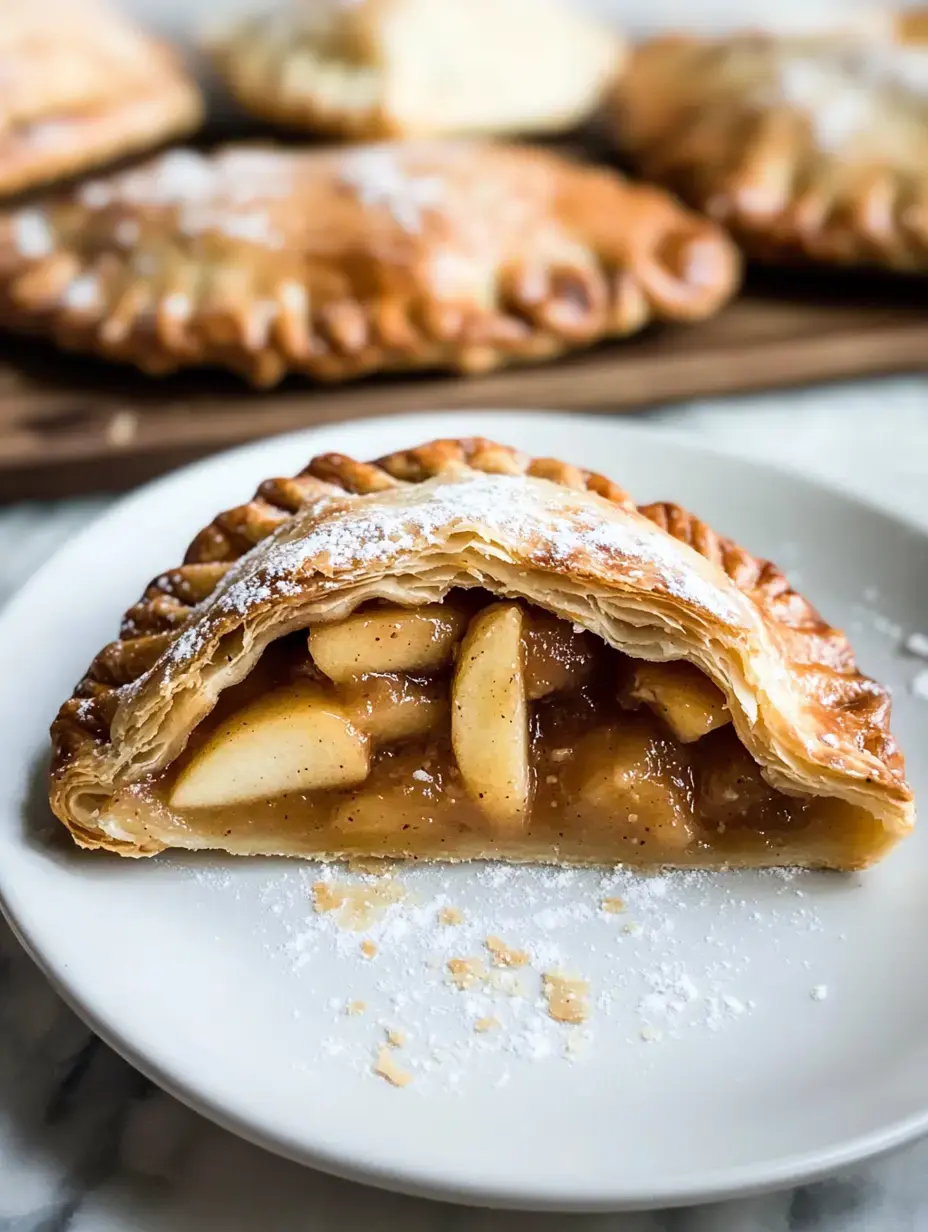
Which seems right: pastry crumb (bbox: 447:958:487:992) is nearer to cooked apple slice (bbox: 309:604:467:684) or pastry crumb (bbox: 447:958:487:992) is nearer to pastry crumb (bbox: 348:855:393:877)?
pastry crumb (bbox: 348:855:393:877)

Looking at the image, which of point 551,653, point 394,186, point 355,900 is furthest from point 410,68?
point 355,900

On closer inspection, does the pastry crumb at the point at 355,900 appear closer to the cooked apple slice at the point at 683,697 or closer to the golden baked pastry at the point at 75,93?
the cooked apple slice at the point at 683,697

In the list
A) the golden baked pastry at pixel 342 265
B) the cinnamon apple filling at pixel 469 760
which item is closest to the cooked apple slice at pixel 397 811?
the cinnamon apple filling at pixel 469 760

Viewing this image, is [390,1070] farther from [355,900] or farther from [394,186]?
[394,186]

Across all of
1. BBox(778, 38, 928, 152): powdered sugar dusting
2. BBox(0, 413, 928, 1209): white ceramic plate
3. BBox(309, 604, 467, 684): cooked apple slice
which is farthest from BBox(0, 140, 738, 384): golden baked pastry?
BBox(309, 604, 467, 684): cooked apple slice

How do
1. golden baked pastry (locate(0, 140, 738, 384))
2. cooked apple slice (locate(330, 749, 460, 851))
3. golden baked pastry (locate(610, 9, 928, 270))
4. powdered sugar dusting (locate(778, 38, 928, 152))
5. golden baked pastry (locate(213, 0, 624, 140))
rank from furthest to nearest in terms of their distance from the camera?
golden baked pastry (locate(213, 0, 624, 140))
powdered sugar dusting (locate(778, 38, 928, 152))
golden baked pastry (locate(610, 9, 928, 270))
golden baked pastry (locate(0, 140, 738, 384))
cooked apple slice (locate(330, 749, 460, 851))

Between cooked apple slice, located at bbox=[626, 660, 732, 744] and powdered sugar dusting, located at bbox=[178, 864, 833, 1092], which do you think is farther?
cooked apple slice, located at bbox=[626, 660, 732, 744]
